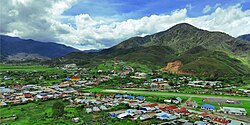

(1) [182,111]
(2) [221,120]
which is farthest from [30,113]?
(2) [221,120]

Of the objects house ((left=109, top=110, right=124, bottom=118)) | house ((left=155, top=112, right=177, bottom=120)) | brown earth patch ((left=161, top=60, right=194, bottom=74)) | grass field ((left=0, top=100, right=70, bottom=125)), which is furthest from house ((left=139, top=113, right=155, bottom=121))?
brown earth patch ((left=161, top=60, right=194, bottom=74))

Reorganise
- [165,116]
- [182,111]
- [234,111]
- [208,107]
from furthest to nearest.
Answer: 1. [208,107]
2. [182,111]
3. [234,111]
4. [165,116]

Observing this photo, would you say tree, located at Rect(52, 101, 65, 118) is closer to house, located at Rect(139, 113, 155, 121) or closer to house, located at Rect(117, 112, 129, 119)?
house, located at Rect(117, 112, 129, 119)

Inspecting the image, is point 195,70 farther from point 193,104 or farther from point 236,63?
point 193,104

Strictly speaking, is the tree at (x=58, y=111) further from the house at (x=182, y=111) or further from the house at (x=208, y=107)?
the house at (x=208, y=107)

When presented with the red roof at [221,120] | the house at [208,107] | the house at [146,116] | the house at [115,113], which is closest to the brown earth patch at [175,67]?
the house at [208,107]

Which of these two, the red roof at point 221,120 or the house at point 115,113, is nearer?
the red roof at point 221,120

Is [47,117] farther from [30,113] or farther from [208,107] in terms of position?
[208,107]

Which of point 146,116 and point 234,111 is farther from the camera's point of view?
point 234,111

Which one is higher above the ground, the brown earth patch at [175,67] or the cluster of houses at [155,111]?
the brown earth patch at [175,67]

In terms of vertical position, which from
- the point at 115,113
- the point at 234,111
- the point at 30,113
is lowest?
the point at 30,113

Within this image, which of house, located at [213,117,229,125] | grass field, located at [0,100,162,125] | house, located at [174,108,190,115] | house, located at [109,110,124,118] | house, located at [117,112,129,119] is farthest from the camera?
house, located at [174,108,190,115]
